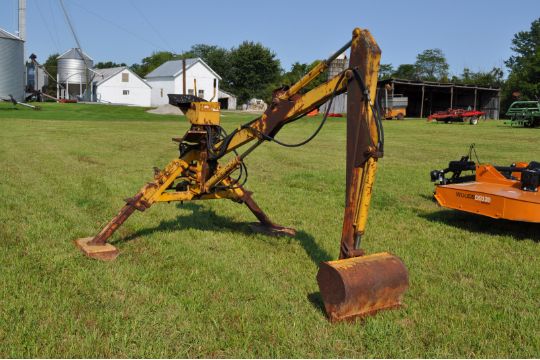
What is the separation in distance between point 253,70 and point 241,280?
290 ft

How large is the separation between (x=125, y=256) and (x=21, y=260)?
1026 millimetres

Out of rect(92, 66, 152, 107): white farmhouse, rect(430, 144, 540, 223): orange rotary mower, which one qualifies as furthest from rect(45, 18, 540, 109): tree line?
rect(430, 144, 540, 223): orange rotary mower

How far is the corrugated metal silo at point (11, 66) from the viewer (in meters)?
55.2

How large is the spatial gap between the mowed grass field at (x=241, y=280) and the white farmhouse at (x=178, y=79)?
6013 cm

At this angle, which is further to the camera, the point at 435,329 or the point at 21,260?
the point at 21,260

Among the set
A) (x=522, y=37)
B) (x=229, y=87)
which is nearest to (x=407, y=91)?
(x=229, y=87)

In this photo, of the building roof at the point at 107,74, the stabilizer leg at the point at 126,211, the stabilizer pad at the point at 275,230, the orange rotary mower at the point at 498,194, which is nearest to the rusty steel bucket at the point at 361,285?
the stabilizer pad at the point at 275,230

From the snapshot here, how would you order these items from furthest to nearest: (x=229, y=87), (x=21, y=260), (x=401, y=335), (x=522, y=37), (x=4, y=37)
A: (x=522, y=37) → (x=229, y=87) → (x=4, y=37) → (x=21, y=260) → (x=401, y=335)

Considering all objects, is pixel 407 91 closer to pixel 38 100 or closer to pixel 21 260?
pixel 38 100

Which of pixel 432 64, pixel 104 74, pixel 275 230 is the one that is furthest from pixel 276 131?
pixel 432 64

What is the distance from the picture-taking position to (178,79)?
2714 inches

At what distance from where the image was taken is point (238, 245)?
20.7ft

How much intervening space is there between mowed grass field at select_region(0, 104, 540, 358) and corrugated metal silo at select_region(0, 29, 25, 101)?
168ft

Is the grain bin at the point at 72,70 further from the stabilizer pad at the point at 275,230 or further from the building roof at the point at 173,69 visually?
the stabilizer pad at the point at 275,230
